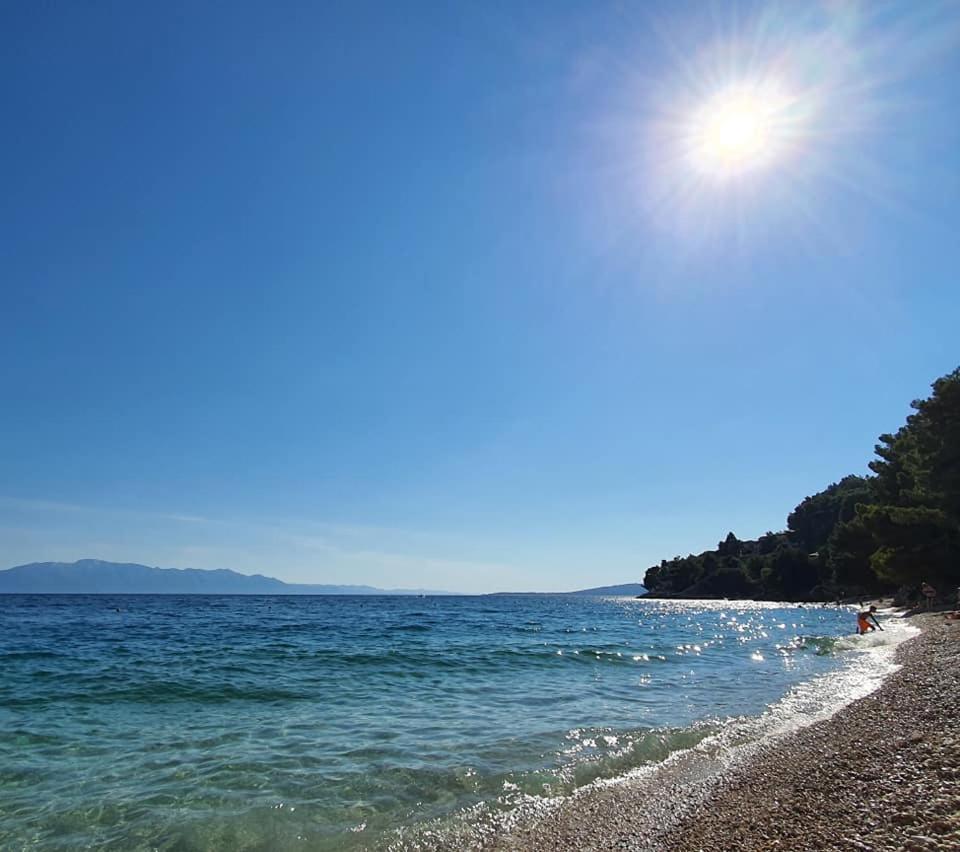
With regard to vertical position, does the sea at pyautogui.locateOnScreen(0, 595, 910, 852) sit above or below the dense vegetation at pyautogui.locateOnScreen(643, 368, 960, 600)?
below

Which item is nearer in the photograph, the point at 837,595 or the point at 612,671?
the point at 612,671

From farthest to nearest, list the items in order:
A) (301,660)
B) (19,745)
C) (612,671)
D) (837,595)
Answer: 1. (837,595)
2. (301,660)
3. (612,671)
4. (19,745)

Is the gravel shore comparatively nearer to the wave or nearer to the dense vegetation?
the wave

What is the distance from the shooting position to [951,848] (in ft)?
19.7

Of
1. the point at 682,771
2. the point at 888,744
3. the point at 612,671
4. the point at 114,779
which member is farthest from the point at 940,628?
the point at 114,779

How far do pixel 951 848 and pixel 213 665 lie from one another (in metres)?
25.7

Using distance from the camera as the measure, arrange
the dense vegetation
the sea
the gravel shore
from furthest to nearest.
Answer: the dense vegetation → the sea → the gravel shore

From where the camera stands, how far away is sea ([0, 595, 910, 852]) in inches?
349

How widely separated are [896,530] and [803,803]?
5585 centimetres

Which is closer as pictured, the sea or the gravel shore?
the gravel shore

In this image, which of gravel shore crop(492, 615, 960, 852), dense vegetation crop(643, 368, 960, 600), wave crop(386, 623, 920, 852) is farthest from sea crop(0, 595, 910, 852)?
dense vegetation crop(643, 368, 960, 600)

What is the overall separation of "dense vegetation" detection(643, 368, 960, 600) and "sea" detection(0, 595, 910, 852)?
17.0m

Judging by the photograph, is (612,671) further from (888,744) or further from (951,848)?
(951,848)

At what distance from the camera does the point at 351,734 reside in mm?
13594
